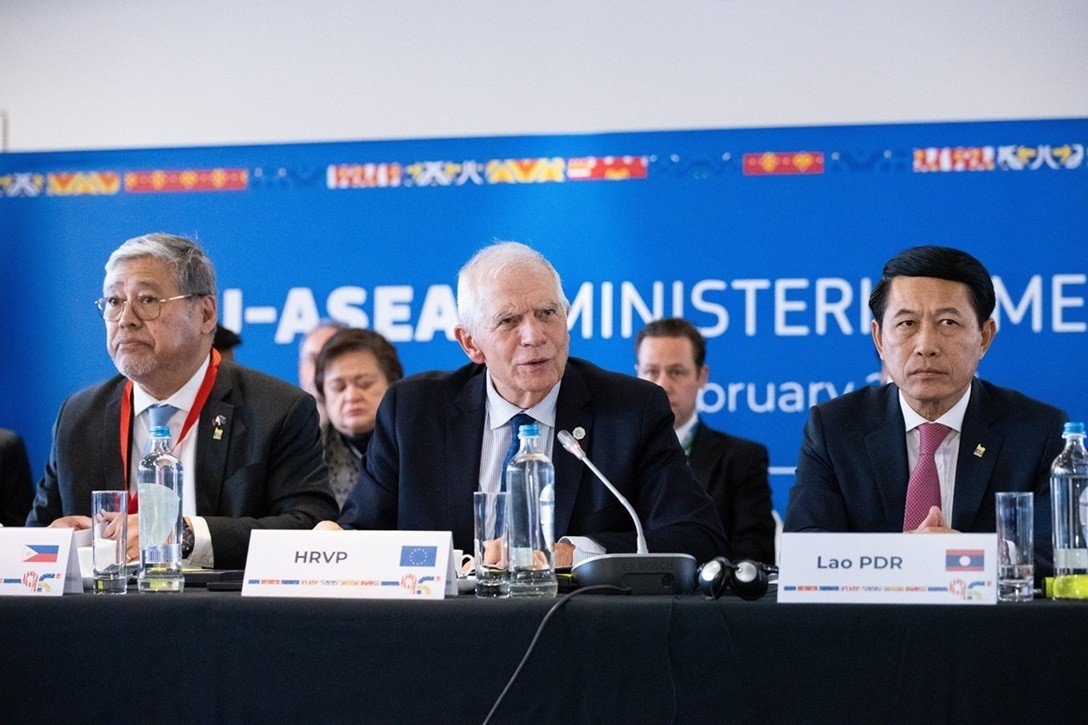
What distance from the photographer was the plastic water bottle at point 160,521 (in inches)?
97.5

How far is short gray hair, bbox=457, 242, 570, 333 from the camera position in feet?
10.7

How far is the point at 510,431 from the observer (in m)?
3.32

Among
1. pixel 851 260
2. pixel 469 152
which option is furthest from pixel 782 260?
pixel 469 152

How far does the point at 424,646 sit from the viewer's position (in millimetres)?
2135

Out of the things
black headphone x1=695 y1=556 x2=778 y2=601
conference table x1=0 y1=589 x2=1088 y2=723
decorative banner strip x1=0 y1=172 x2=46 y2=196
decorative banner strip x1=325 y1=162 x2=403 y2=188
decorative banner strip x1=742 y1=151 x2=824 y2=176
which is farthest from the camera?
decorative banner strip x1=0 y1=172 x2=46 y2=196

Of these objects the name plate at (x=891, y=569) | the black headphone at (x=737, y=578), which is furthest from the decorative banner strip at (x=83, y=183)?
the name plate at (x=891, y=569)

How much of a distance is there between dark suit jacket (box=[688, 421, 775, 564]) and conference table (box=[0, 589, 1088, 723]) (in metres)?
2.82

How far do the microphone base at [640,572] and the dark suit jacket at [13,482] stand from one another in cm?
247

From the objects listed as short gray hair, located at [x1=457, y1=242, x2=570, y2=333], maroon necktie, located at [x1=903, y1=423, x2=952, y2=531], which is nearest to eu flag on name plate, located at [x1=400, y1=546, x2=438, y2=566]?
short gray hair, located at [x1=457, y1=242, x2=570, y2=333]

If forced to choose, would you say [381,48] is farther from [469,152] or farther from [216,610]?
[216,610]

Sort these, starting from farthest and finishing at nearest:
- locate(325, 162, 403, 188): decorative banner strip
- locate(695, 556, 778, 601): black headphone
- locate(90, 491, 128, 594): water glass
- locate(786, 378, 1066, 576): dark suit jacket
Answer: locate(325, 162, 403, 188): decorative banner strip, locate(786, 378, 1066, 576): dark suit jacket, locate(90, 491, 128, 594): water glass, locate(695, 556, 778, 601): black headphone

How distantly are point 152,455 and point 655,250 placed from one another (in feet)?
10.2

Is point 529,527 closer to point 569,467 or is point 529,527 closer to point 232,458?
point 569,467

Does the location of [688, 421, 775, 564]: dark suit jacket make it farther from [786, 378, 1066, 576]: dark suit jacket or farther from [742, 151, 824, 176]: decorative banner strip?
[786, 378, 1066, 576]: dark suit jacket
